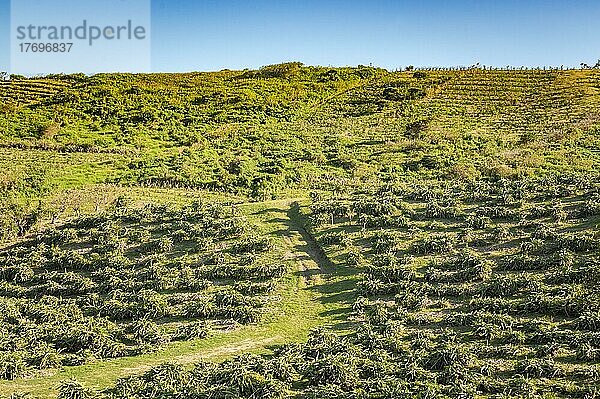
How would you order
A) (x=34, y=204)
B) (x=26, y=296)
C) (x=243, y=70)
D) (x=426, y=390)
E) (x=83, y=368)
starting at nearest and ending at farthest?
(x=426, y=390) → (x=83, y=368) → (x=26, y=296) → (x=34, y=204) → (x=243, y=70)

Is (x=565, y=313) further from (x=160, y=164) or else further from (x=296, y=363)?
(x=160, y=164)

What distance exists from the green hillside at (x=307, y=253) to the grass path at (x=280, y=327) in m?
0.09

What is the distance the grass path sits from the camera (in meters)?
17.7

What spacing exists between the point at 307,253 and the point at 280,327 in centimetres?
667

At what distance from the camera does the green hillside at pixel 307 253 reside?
55.6ft

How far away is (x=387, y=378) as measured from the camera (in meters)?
15.9

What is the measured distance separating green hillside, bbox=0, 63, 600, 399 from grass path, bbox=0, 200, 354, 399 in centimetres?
9

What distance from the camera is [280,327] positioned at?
20.9 metres

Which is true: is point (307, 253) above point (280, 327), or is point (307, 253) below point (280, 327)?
above

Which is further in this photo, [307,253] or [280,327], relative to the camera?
[307,253]

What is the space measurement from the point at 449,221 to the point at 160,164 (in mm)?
23209

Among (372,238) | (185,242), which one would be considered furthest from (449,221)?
(185,242)

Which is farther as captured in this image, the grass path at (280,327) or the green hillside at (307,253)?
the grass path at (280,327)

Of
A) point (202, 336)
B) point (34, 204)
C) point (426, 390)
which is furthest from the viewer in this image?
point (34, 204)
